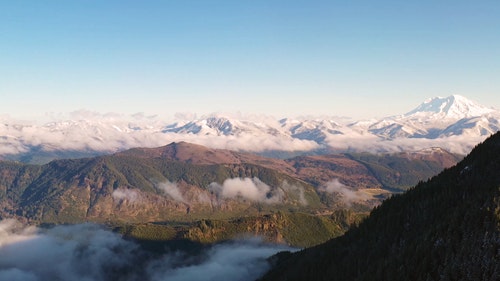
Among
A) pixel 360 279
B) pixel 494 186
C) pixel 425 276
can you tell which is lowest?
pixel 360 279

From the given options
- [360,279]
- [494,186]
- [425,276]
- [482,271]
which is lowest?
[360,279]

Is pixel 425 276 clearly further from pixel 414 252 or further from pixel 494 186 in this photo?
pixel 494 186

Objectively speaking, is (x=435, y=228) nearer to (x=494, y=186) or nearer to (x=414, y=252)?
(x=414, y=252)

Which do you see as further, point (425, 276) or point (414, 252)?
point (414, 252)

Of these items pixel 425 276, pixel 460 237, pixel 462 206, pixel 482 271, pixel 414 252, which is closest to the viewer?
pixel 482 271

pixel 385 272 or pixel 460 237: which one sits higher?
pixel 460 237

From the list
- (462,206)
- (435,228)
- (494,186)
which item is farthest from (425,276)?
(494,186)

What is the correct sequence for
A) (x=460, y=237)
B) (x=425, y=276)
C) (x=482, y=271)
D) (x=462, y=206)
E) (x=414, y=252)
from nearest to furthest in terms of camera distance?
1. (x=482, y=271)
2. (x=425, y=276)
3. (x=460, y=237)
4. (x=414, y=252)
5. (x=462, y=206)

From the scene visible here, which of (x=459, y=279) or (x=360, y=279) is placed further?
(x=360, y=279)

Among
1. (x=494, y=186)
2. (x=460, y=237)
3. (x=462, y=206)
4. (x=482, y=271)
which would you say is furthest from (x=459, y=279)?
(x=494, y=186)
